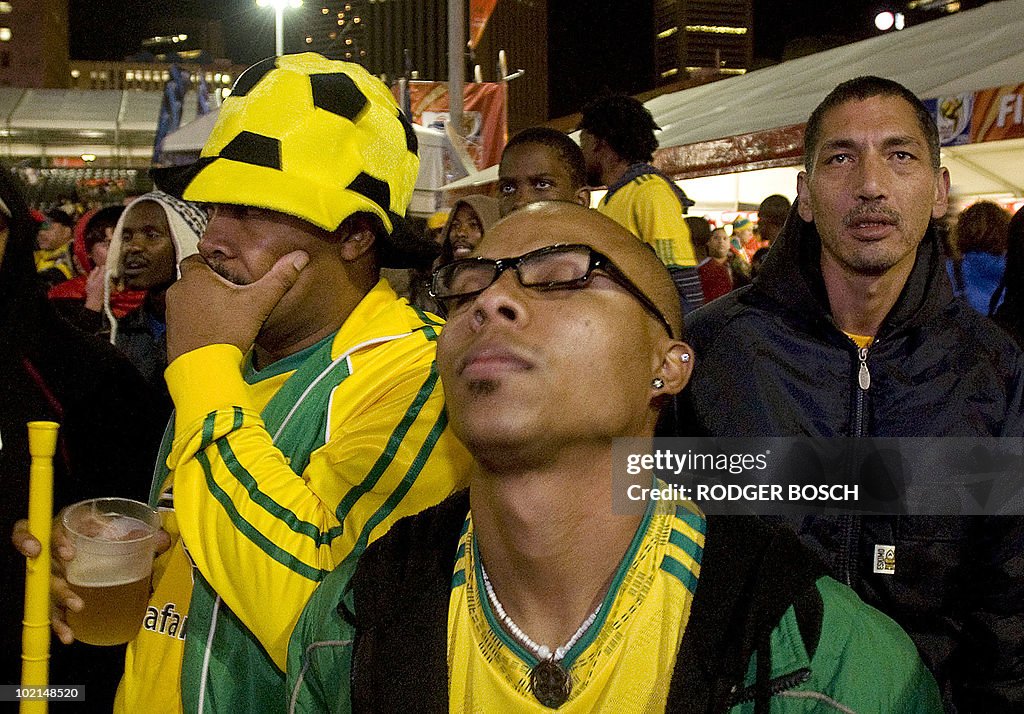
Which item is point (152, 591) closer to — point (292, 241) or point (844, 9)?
point (292, 241)

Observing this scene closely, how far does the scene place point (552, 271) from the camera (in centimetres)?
168

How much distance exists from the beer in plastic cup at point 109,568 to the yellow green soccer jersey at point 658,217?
3.57 m

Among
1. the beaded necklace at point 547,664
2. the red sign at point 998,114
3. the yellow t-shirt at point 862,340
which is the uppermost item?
the red sign at point 998,114

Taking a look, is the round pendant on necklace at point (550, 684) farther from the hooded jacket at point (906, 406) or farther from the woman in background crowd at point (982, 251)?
the woman in background crowd at point (982, 251)

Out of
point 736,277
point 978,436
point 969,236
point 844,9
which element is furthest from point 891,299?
point 844,9

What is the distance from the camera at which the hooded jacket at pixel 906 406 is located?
217 centimetres

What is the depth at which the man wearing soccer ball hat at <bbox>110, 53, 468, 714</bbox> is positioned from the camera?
1783 mm

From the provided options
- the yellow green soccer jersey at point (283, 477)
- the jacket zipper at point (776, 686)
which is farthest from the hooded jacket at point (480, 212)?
the jacket zipper at point (776, 686)

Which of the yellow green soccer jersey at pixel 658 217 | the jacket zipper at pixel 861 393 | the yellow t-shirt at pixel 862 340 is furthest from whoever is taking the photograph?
the yellow green soccer jersey at pixel 658 217

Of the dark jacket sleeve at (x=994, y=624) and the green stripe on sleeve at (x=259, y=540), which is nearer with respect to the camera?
the green stripe on sleeve at (x=259, y=540)

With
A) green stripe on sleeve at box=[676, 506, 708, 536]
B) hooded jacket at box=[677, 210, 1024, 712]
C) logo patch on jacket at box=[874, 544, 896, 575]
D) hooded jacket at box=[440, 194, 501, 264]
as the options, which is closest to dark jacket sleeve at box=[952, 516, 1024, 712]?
hooded jacket at box=[677, 210, 1024, 712]

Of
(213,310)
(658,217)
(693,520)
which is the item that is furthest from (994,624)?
(658,217)

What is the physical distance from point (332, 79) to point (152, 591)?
3.57 feet

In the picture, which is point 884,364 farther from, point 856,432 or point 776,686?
point 776,686
